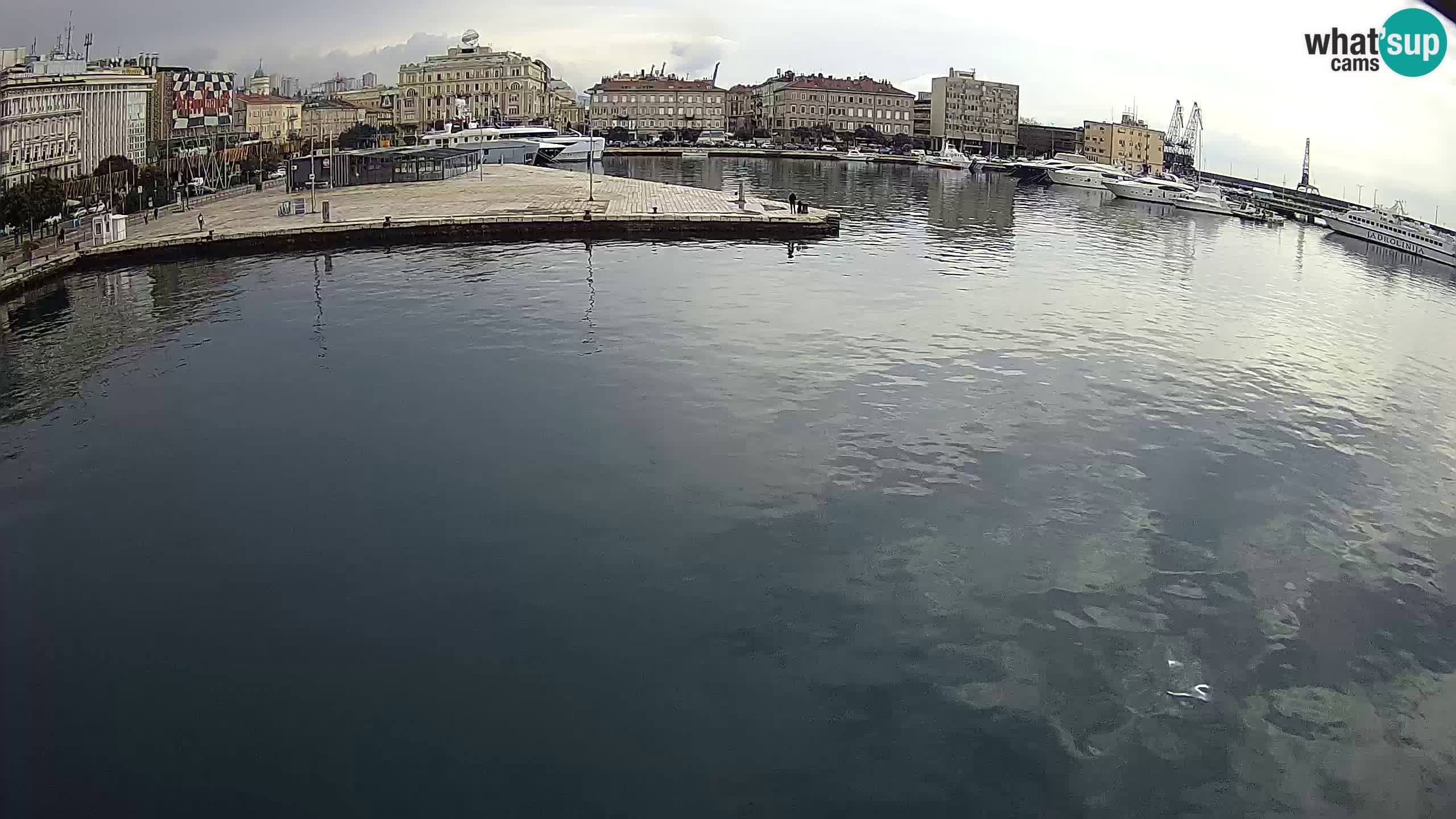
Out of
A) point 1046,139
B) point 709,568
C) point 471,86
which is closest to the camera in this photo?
point 709,568

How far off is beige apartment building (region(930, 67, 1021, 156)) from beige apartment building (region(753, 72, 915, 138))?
3195mm

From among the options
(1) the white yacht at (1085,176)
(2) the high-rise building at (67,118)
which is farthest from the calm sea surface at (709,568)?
(1) the white yacht at (1085,176)

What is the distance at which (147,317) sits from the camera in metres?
18.4

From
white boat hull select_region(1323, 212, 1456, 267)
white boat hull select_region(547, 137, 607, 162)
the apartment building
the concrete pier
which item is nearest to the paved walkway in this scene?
the concrete pier

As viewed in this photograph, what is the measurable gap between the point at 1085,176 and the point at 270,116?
57.3 m

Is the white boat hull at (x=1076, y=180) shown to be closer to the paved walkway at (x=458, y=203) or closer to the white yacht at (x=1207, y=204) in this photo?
the white yacht at (x=1207, y=204)

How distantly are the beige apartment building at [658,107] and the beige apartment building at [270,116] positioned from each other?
31.4 m

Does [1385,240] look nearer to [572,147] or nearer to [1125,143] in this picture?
[572,147]

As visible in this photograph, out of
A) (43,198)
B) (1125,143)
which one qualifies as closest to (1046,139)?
Result: (1125,143)

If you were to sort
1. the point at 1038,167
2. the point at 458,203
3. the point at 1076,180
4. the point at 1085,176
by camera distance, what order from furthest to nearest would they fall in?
the point at 1038,167
the point at 1076,180
the point at 1085,176
the point at 458,203

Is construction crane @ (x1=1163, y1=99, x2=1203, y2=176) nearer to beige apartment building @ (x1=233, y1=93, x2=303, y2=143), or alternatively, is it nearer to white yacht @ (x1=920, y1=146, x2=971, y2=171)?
white yacht @ (x1=920, y1=146, x2=971, y2=171)

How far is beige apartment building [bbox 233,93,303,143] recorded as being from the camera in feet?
243

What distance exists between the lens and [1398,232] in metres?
40.3

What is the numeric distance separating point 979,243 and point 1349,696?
26038mm
